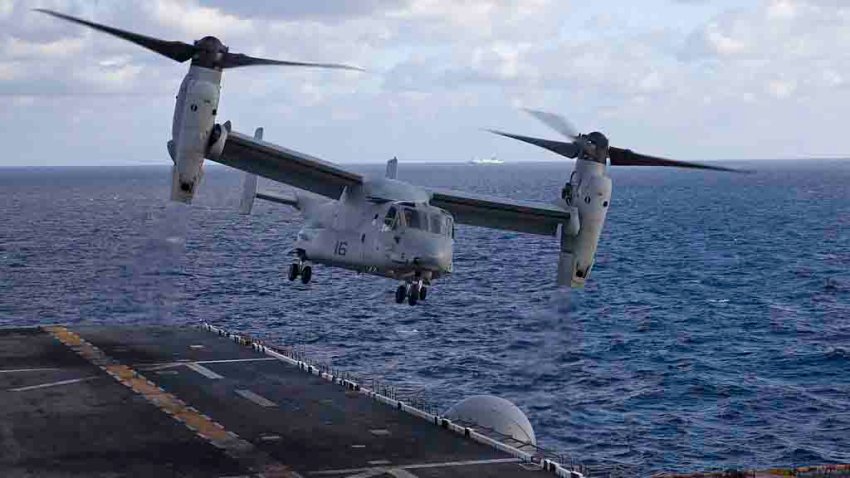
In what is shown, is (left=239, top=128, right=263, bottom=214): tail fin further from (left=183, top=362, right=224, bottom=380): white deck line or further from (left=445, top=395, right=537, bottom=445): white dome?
(left=445, top=395, right=537, bottom=445): white dome

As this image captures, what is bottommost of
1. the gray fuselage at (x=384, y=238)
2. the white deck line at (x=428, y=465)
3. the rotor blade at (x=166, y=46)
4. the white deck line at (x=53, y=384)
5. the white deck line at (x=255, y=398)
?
the white deck line at (x=53, y=384)

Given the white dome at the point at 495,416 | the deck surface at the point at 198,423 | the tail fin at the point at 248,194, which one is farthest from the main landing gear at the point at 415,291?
the tail fin at the point at 248,194

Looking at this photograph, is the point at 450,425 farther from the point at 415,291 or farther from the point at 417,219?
the point at 417,219

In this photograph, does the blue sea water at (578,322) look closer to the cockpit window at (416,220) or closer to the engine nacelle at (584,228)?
the engine nacelle at (584,228)

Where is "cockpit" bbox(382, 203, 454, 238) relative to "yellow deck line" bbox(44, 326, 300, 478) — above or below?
above

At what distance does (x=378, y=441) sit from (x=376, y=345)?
33.9 metres

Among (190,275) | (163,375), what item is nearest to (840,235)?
(190,275)

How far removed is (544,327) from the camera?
88.0 metres

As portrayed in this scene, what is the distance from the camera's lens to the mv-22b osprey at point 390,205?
33375 millimetres

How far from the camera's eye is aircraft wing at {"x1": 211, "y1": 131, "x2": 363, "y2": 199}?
123 feet

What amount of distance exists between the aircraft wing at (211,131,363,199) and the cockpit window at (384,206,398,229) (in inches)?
111

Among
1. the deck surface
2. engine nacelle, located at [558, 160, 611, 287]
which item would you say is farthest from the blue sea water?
engine nacelle, located at [558, 160, 611, 287]

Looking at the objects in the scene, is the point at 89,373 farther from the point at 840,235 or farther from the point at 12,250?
the point at 840,235

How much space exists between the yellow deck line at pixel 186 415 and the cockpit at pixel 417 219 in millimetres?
9508
